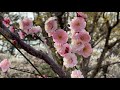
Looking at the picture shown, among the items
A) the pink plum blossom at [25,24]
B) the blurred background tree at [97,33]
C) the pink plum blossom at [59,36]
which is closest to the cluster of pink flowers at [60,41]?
the pink plum blossom at [59,36]

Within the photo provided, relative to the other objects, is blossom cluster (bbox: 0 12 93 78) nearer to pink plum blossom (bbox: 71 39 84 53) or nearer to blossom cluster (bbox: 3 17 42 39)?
pink plum blossom (bbox: 71 39 84 53)

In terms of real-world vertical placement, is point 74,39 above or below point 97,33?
above

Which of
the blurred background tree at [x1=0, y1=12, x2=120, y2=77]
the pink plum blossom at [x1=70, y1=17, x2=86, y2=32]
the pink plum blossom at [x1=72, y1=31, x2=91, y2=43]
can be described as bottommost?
the blurred background tree at [x1=0, y1=12, x2=120, y2=77]

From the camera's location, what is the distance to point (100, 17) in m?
4.71

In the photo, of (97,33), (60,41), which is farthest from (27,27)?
(97,33)

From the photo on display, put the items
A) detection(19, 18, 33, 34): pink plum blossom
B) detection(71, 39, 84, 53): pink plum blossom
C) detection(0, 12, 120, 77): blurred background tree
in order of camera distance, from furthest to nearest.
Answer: detection(0, 12, 120, 77): blurred background tree < detection(19, 18, 33, 34): pink plum blossom < detection(71, 39, 84, 53): pink plum blossom

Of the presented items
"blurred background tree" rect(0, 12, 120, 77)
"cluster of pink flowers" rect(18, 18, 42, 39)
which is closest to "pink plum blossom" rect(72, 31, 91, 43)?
"cluster of pink flowers" rect(18, 18, 42, 39)

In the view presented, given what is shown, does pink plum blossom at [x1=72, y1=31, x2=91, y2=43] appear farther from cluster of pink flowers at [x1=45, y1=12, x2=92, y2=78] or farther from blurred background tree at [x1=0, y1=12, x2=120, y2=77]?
blurred background tree at [x1=0, y1=12, x2=120, y2=77]

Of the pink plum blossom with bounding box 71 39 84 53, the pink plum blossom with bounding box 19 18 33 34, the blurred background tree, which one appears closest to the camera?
the pink plum blossom with bounding box 71 39 84 53

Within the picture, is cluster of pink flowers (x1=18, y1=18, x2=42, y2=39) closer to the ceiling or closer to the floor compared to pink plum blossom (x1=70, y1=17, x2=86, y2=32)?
closer to the floor

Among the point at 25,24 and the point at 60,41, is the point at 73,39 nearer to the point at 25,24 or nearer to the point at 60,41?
the point at 60,41

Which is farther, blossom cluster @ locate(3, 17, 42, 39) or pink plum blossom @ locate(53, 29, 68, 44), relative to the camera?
blossom cluster @ locate(3, 17, 42, 39)

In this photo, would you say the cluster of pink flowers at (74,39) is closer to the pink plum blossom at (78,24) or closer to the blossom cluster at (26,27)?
the pink plum blossom at (78,24)
